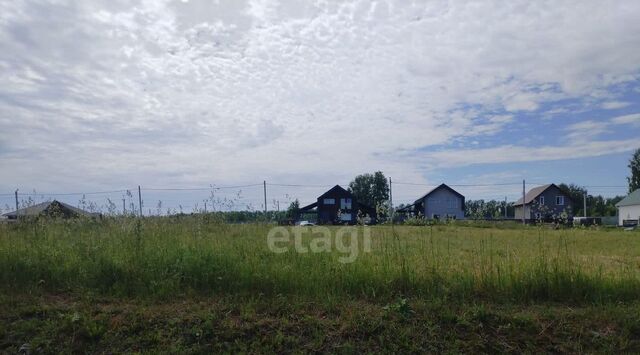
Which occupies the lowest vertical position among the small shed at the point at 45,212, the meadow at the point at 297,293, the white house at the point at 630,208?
the white house at the point at 630,208

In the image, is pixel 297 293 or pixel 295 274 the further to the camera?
pixel 295 274

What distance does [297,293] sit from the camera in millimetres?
5352

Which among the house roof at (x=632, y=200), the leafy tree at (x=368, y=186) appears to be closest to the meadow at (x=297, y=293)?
the house roof at (x=632, y=200)

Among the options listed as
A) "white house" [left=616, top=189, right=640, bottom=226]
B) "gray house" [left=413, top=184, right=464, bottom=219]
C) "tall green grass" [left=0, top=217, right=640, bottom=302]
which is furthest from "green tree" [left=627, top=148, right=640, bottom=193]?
"tall green grass" [left=0, top=217, right=640, bottom=302]

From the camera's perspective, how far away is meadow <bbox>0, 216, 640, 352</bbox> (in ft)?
14.5

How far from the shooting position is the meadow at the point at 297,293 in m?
4.42

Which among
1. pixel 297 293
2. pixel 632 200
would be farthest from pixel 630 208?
pixel 297 293

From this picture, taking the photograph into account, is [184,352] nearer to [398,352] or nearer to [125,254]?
[398,352]

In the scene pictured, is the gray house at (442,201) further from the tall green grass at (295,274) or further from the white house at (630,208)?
the tall green grass at (295,274)

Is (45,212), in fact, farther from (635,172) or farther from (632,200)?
(635,172)

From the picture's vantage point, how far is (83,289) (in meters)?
5.51

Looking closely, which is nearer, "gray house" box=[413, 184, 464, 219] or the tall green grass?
the tall green grass

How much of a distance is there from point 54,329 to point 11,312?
0.75 meters

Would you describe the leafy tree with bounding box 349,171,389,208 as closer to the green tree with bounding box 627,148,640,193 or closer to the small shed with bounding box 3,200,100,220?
the green tree with bounding box 627,148,640,193
